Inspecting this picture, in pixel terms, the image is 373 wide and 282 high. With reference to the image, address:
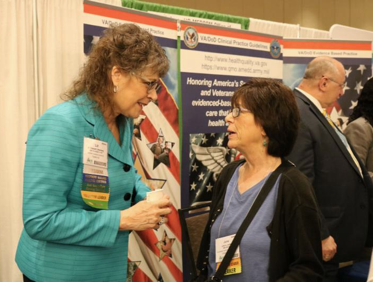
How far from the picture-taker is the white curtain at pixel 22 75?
2.87 m

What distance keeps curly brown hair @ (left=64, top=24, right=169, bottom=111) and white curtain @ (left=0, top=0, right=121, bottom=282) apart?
131 centimetres

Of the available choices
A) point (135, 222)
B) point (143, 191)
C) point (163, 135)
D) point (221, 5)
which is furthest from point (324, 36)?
point (135, 222)

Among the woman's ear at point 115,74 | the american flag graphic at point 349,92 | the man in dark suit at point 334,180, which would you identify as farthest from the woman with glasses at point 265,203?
the american flag graphic at point 349,92

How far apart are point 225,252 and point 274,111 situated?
2.08ft

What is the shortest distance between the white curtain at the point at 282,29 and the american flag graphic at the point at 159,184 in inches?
68.4

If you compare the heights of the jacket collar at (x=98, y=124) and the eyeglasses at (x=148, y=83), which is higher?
the eyeglasses at (x=148, y=83)

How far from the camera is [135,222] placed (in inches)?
65.8

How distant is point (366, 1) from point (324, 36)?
16.2ft

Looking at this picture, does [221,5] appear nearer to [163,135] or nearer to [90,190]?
[163,135]

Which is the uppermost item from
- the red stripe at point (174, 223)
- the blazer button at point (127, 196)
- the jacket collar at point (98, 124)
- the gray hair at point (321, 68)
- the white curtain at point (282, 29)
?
the white curtain at point (282, 29)

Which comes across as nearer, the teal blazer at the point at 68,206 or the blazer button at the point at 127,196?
the teal blazer at the point at 68,206

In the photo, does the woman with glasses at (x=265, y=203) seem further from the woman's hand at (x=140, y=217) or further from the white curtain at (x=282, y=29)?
the white curtain at (x=282, y=29)

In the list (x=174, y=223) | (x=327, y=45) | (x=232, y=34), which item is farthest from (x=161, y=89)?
(x=327, y=45)

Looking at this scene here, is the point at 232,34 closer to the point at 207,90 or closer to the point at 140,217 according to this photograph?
the point at 207,90
